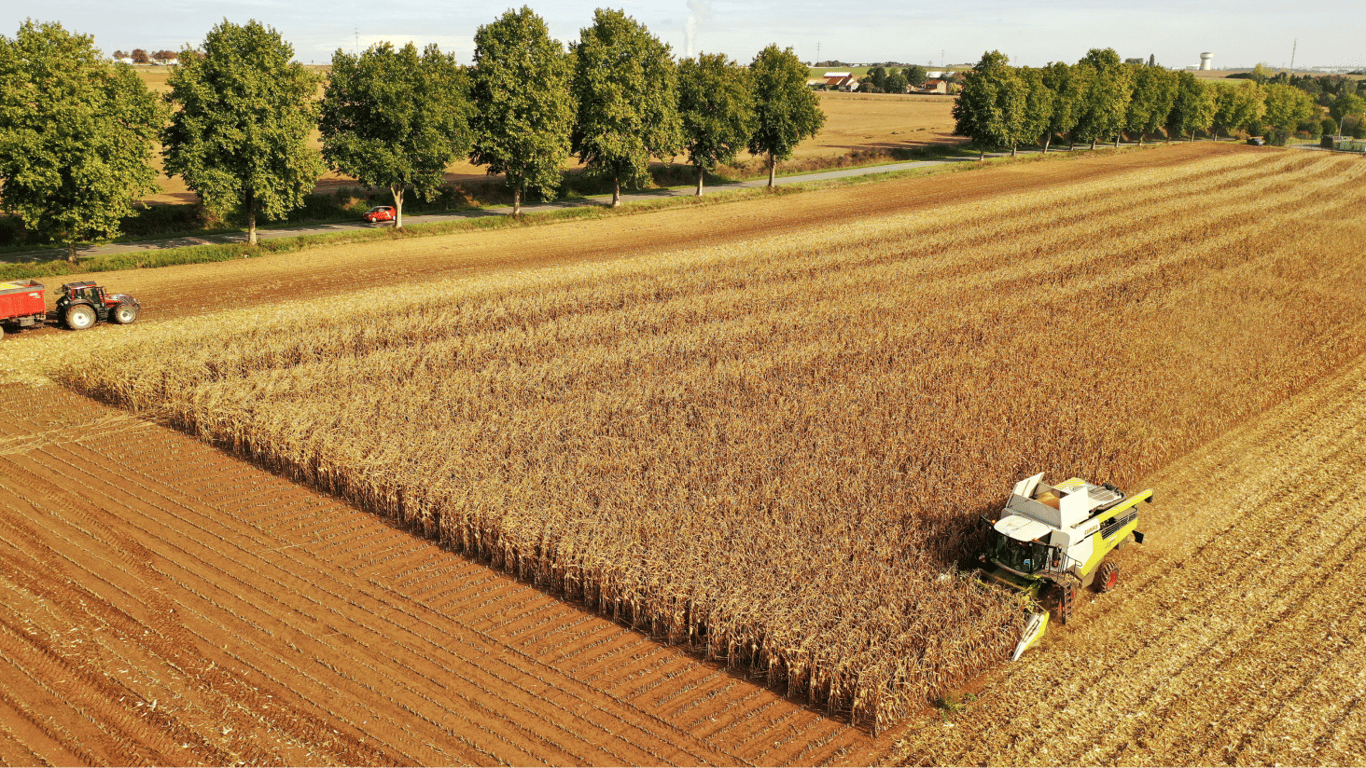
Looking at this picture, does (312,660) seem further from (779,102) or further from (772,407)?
(779,102)

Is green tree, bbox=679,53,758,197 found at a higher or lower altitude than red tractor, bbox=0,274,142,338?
higher

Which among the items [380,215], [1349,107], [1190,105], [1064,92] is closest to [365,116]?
[380,215]

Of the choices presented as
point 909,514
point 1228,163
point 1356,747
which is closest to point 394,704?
point 909,514

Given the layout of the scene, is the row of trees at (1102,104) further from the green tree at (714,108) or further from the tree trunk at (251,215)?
the tree trunk at (251,215)

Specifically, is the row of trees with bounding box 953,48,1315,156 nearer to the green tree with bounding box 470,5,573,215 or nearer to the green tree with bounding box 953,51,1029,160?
the green tree with bounding box 953,51,1029,160

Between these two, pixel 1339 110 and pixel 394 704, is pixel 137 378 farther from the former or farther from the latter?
pixel 1339 110

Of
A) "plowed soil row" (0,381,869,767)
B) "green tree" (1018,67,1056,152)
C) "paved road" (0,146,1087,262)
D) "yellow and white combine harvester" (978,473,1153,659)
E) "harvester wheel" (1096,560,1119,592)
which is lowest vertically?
"plowed soil row" (0,381,869,767)

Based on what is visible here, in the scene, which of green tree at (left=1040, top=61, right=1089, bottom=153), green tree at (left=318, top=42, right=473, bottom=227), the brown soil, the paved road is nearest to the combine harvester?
the brown soil

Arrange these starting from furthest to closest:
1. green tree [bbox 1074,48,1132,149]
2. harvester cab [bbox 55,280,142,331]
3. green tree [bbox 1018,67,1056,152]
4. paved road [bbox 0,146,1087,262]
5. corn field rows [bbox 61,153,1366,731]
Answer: green tree [bbox 1074,48,1132,149], green tree [bbox 1018,67,1056,152], paved road [bbox 0,146,1087,262], harvester cab [bbox 55,280,142,331], corn field rows [bbox 61,153,1366,731]
